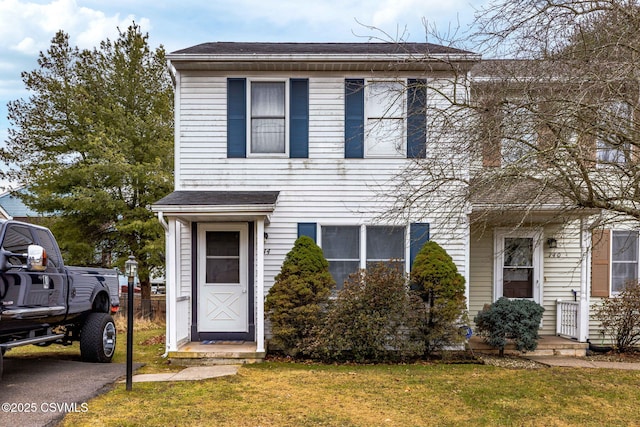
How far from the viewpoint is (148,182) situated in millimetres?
18328

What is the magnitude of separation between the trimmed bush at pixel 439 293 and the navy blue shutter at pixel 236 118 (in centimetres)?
401

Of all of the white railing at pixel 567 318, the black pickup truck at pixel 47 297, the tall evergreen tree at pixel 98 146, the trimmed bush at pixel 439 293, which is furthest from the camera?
the tall evergreen tree at pixel 98 146

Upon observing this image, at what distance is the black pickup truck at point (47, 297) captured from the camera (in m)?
6.19

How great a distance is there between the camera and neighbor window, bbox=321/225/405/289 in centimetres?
995

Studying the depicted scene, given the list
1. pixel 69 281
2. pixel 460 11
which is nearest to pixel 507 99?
pixel 460 11

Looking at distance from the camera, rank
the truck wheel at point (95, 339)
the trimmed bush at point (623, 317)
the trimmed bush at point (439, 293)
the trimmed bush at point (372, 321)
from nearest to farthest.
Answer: the truck wheel at point (95, 339) → the trimmed bush at point (372, 321) → the trimmed bush at point (439, 293) → the trimmed bush at point (623, 317)

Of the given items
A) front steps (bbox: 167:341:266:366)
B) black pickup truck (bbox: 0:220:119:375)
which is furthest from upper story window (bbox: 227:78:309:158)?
front steps (bbox: 167:341:266:366)

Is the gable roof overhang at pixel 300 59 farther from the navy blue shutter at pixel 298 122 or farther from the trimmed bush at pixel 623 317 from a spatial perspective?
the trimmed bush at pixel 623 317

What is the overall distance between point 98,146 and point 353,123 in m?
11.6

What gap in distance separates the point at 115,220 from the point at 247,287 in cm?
1101

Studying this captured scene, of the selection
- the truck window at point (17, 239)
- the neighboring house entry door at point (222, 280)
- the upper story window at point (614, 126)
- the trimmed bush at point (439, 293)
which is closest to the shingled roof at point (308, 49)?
the neighboring house entry door at point (222, 280)

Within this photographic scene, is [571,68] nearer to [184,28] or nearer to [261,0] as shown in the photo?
A: [261,0]

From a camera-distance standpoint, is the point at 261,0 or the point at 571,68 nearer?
the point at 571,68

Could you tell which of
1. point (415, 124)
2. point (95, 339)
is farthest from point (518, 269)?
point (95, 339)
